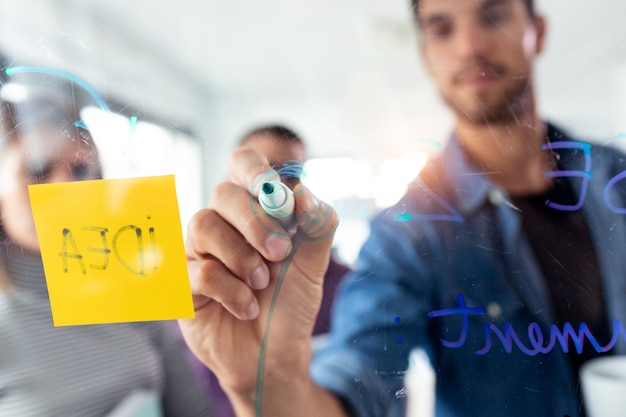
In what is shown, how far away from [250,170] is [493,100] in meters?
0.23

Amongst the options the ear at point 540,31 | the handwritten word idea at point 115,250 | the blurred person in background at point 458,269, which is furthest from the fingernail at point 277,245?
the ear at point 540,31

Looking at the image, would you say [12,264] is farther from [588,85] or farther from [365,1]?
[588,85]

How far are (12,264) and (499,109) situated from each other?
0.53 meters

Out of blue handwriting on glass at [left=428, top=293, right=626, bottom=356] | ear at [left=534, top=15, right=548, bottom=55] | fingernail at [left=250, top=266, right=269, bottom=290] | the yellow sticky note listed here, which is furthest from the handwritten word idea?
ear at [left=534, top=15, right=548, bottom=55]

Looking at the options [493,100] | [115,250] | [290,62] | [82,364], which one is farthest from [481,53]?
[82,364]

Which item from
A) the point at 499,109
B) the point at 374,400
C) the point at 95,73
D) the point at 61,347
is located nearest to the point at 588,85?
the point at 499,109

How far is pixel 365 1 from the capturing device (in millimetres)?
438

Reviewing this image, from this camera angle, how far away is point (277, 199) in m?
0.44

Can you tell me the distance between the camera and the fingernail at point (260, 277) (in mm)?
460

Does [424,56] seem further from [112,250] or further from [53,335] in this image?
[53,335]

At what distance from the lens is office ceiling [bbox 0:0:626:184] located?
41 centimetres

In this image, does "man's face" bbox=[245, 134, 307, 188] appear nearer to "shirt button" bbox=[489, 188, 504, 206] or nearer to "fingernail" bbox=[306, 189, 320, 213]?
"fingernail" bbox=[306, 189, 320, 213]

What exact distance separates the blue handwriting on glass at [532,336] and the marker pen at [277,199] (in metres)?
0.17

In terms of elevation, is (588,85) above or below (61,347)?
above
